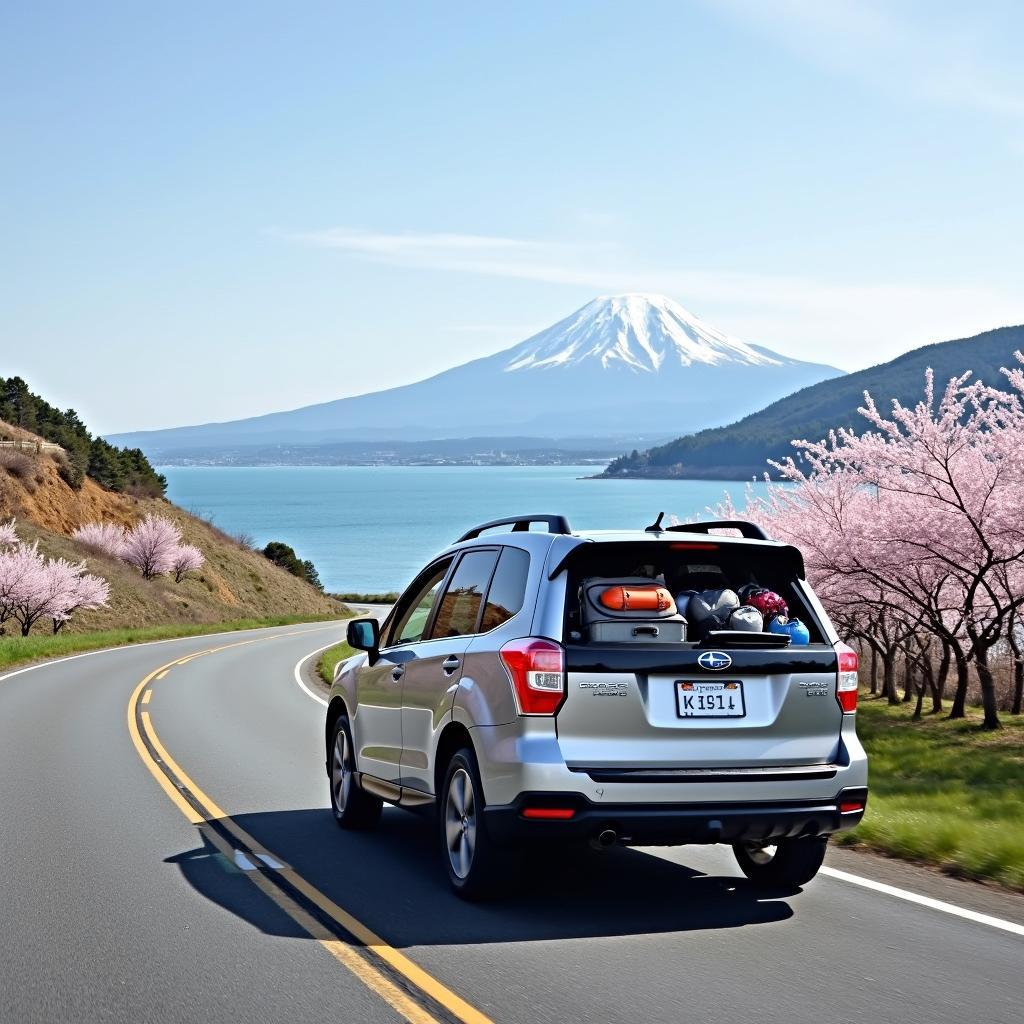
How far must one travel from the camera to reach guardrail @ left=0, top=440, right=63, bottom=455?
7488 cm

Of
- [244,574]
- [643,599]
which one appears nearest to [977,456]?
[643,599]

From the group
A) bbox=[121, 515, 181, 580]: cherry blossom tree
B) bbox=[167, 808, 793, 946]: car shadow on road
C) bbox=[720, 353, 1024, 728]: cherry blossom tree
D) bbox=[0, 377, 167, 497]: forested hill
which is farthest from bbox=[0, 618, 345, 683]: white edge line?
bbox=[0, 377, 167, 497]: forested hill

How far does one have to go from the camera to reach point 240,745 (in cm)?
1577

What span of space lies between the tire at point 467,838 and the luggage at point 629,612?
0.99 metres

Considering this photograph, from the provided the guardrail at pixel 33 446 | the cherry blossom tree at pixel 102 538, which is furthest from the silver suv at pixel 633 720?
the guardrail at pixel 33 446

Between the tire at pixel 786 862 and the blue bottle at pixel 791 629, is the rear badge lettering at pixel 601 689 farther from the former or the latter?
the tire at pixel 786 862

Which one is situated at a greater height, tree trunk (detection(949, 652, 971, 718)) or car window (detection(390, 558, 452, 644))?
car window (detection(390, 558, 452, 644))

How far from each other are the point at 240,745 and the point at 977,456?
16.6 metres

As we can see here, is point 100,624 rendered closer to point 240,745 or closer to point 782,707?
point 240,745

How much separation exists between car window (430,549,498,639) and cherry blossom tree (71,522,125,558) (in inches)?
2684

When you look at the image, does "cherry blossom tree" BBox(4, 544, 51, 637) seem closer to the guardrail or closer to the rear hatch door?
the guardrail

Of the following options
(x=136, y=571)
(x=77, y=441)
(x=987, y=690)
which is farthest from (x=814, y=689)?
(x=77, y=441)

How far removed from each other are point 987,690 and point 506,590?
21.7m

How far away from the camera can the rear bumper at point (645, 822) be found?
678 centimetres
